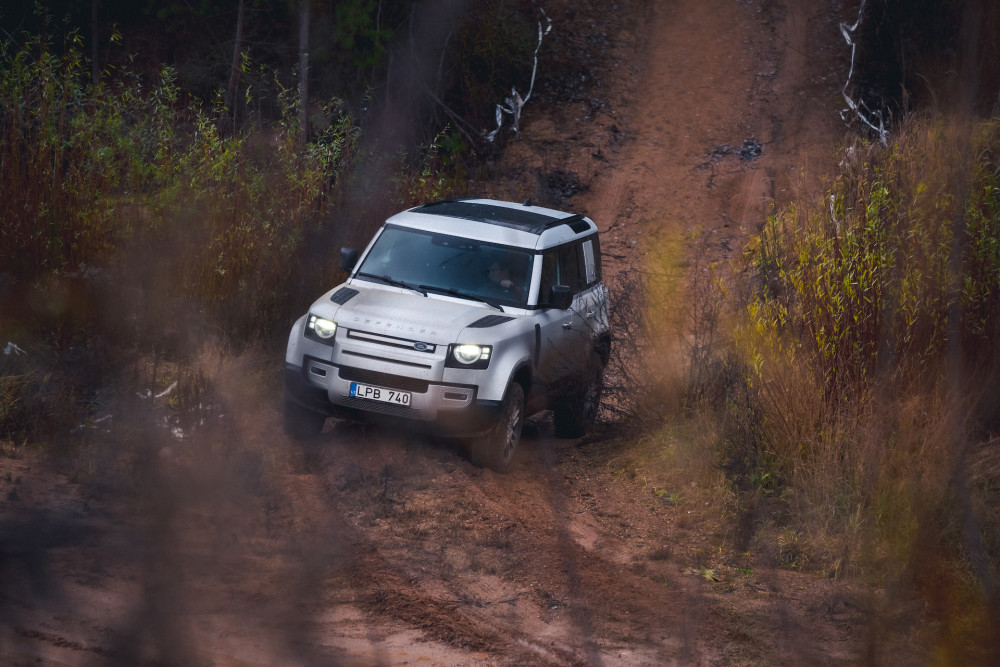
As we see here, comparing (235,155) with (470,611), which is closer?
Result: (470,611)

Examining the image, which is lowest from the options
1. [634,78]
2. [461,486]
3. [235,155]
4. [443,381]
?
[461,486]

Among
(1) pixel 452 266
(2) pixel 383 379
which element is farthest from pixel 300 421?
(1) pixel 452 266

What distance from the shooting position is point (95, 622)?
4.52 metres

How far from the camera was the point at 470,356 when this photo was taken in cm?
696

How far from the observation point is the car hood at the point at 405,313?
6.95m

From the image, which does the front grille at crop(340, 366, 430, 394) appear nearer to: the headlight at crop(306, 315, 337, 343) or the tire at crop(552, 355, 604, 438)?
the headlight at crop(306, 315, 337, 343)

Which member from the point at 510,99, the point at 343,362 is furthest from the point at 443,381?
the point at 510,99

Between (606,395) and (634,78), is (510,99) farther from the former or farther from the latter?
(606,395)

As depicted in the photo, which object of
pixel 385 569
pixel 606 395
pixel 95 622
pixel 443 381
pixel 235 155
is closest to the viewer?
pixel 95 622

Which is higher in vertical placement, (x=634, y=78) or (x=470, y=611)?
(x=634, y=78)

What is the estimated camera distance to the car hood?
6.95 m

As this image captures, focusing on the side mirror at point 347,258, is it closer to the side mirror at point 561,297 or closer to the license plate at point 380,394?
the license plate at point 380,394

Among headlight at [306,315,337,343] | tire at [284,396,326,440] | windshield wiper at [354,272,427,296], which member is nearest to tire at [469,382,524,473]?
windshield wiper at [354,272,427,296]

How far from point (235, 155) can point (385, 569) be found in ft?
21.6
